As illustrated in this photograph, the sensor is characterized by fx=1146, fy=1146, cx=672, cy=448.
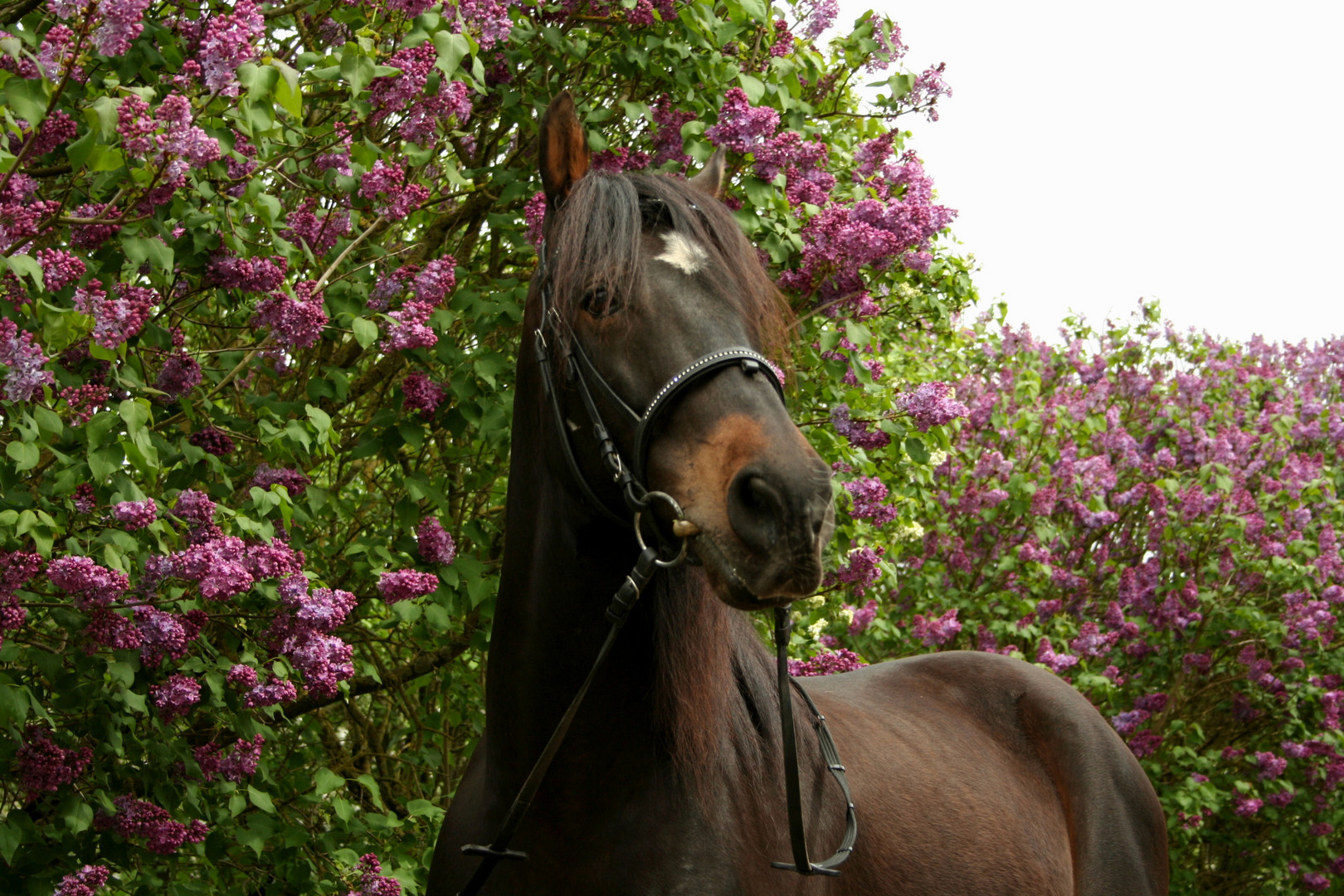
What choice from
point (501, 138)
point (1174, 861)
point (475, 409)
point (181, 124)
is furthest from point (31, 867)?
point (1174, 861)

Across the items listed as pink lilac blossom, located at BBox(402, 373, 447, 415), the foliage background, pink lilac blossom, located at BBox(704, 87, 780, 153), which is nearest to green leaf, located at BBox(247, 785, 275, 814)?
the foliage background

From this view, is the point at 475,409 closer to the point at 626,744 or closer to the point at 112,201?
the point at 112,201

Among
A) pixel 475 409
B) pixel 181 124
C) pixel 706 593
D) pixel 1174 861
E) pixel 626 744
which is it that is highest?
pixel 181 124

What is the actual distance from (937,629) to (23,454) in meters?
5.08

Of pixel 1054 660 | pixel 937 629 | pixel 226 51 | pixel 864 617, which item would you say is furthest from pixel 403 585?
pixel 1054 660

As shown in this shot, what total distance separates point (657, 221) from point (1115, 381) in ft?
24.6

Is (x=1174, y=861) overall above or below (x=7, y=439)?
below

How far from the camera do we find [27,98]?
7.36 ft

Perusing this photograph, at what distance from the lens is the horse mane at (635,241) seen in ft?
6.93

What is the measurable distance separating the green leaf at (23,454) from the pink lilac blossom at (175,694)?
0.72m

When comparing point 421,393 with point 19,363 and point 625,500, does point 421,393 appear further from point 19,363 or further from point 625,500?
point 625,500

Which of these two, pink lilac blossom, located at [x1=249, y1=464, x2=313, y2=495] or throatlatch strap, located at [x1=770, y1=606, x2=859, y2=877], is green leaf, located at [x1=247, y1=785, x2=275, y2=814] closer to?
pink lilac blossom, located at [x1=249, y1=464, x2=313, y2=495]

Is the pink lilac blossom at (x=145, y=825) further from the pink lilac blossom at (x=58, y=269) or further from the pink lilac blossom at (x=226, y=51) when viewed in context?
the pink lilac blossom at (x=226, y=51)

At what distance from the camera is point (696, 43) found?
13.1 feet
